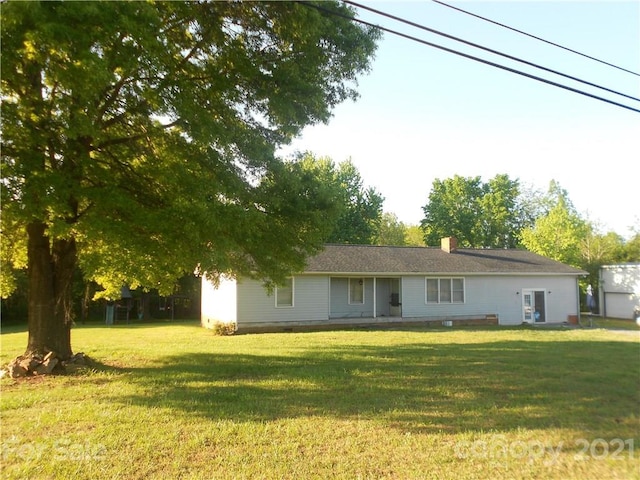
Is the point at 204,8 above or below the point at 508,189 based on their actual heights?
below

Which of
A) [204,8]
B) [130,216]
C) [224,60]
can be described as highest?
[204,8]

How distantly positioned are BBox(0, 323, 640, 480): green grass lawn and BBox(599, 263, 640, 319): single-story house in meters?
22.0

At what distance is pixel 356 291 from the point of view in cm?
2494

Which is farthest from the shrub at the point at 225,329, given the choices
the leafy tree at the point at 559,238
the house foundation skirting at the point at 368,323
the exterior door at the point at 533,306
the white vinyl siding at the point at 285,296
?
the leafy tree at the point at 559,238

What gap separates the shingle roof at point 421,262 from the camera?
23605 mm

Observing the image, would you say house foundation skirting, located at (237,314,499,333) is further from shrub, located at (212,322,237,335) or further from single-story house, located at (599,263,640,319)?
single-story house, located at (599,263,640,319)

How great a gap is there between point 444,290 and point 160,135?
1929cm

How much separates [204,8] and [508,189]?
167 feet

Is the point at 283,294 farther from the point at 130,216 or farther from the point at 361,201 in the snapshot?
the point at 361,201

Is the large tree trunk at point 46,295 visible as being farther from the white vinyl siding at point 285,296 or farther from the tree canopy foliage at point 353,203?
the tree canopy foliage at point 353,203

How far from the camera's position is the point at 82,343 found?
15766 mm

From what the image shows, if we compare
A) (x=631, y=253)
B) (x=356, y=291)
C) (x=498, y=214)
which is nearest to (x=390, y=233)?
(x=498, y=214)

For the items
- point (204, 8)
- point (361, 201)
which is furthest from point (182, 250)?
point (361, 201)

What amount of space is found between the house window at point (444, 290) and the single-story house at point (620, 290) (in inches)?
502
